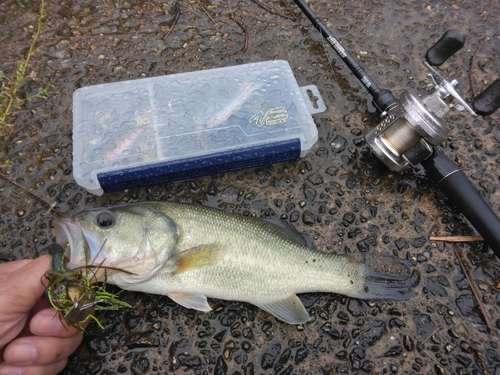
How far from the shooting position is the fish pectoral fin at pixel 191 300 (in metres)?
2.67

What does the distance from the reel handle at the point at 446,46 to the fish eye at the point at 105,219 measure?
262 centimetres

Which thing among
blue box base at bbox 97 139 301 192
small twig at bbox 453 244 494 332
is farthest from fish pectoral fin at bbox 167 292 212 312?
small twig at bbox 453 244 494 332

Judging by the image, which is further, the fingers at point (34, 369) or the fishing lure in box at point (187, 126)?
the fishing lure in box at point (187, 126)

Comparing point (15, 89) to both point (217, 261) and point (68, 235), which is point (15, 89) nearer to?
point (68, 235)

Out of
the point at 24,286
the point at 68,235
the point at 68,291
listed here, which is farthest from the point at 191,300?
the point at 24,286

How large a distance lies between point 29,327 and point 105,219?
0.80 meters

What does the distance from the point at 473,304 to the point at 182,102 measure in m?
2.97

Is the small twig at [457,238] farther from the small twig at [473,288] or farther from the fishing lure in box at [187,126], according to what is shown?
the fishing lure in box at [187,126]

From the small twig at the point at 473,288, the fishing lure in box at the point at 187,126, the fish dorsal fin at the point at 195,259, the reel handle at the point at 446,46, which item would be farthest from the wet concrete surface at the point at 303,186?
the reel handle at the point at 446,46

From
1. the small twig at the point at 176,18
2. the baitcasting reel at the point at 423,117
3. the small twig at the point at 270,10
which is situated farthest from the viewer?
the small twig at the point at 270,10

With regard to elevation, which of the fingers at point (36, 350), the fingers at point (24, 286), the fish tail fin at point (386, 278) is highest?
the fish tail fin at point (386, 278)

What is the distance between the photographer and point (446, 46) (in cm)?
271

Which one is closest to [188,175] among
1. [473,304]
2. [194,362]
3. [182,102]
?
[182,102]

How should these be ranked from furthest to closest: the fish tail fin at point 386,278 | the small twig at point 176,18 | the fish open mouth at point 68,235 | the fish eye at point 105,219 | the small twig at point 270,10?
the small twig at point 270,10 → the small twig at point 176,18 → the fish tail fin at point 386,278 → the fish eye at point 105,219 → the fish open mouth at point 68,235
